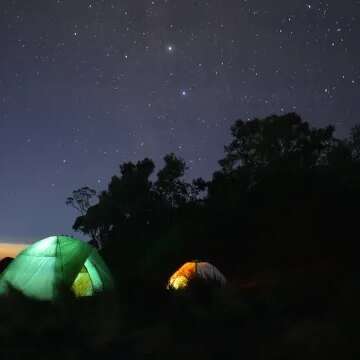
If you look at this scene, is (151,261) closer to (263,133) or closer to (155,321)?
(263,133)

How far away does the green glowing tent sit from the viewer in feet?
31.5

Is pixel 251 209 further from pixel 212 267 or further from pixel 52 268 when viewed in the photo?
pixel 52 268

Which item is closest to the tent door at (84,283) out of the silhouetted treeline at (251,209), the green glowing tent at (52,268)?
the green glowing tent at (52,268)

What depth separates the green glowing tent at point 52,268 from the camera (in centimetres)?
961

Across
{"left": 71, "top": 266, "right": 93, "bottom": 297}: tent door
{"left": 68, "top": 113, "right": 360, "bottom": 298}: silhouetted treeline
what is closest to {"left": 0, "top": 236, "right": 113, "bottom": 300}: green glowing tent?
{"left": 71, "top": 266, "right": 93, "bottom": 297}: tent door

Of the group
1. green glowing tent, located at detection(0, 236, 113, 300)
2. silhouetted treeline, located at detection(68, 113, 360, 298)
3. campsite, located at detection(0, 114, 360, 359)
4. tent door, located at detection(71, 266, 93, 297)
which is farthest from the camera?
silhouetted treeline, located at detection(68, 113, 360, 298)

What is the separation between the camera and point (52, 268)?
32.0 ft

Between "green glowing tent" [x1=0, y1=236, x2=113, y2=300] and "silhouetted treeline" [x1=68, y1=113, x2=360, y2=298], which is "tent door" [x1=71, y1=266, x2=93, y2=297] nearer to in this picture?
"green glowing tent" [x1=0, y1=236, x2=113, y2=300]

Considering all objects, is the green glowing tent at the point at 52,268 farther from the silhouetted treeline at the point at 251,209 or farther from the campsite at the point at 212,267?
the silhouetted treeline at the point at 251,209

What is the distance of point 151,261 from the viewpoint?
75.0 feet

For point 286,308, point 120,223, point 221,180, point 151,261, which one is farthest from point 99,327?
point 120,223

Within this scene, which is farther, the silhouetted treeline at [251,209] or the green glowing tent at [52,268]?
the silhouetted treeline at [251,209]

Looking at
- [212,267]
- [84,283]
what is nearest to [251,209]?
[212,267]

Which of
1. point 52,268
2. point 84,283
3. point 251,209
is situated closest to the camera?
point 52,268
